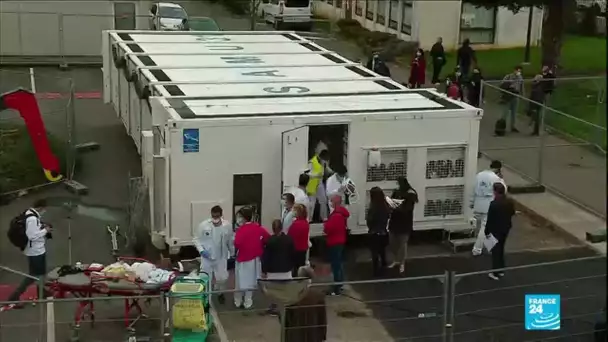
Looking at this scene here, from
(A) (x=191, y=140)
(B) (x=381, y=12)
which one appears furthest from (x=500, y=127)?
(B) (x=381, y=12)

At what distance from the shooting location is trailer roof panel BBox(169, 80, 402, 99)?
1528cm

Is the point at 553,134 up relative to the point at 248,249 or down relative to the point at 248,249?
down

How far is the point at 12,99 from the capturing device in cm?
1565

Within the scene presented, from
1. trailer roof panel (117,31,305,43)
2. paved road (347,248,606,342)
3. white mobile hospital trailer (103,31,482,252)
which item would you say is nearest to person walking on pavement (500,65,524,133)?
trailer roof panel (117,31,305,43)

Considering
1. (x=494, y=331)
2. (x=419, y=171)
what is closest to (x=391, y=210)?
(x=419, y=171)

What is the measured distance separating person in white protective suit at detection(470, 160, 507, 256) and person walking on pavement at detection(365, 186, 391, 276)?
69.7 inches

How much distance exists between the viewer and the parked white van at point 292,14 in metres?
39.8

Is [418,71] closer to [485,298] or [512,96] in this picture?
[512,96]

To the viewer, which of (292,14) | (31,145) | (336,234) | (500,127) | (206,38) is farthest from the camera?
(292,14)

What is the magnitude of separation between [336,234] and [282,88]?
4376 millimetres

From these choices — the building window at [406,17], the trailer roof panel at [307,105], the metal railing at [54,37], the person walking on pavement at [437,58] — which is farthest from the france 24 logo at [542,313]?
the building window at [406,17]

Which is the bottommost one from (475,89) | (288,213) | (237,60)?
(288,213)

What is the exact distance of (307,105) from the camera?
14.4 metres

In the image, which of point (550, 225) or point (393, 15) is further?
point (393, 15)
